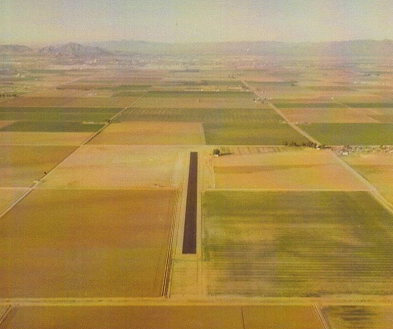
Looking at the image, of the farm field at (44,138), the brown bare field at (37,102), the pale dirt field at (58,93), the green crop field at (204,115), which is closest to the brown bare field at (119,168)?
the farm field at (44,138)

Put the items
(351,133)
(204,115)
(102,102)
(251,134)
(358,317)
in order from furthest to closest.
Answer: (102,102)
(204,115)
(351,133)
(251,134)
(358,317)

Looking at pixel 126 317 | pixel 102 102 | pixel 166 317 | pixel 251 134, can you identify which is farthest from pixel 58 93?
pixel 166 317

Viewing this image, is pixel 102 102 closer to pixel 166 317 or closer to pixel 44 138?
pixel 44 138

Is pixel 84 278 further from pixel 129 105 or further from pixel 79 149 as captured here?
pixel 129 105

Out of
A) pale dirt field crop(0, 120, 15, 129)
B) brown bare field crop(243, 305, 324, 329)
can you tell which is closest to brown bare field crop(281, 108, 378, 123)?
pale dirt field crop(0, 120, 15, 129)

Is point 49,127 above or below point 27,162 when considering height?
above

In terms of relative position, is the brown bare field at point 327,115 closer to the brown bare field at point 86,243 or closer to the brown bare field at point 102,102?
the brown bare field at point 102,102

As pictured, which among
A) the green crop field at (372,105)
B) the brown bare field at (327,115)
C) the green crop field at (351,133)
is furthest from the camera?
the green crop field at (372,105)

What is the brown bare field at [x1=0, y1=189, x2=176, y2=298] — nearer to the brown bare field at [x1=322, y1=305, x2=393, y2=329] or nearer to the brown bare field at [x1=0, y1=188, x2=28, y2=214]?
the brown bare field at [x1=0, y1=188, x2=28, y2=214]
